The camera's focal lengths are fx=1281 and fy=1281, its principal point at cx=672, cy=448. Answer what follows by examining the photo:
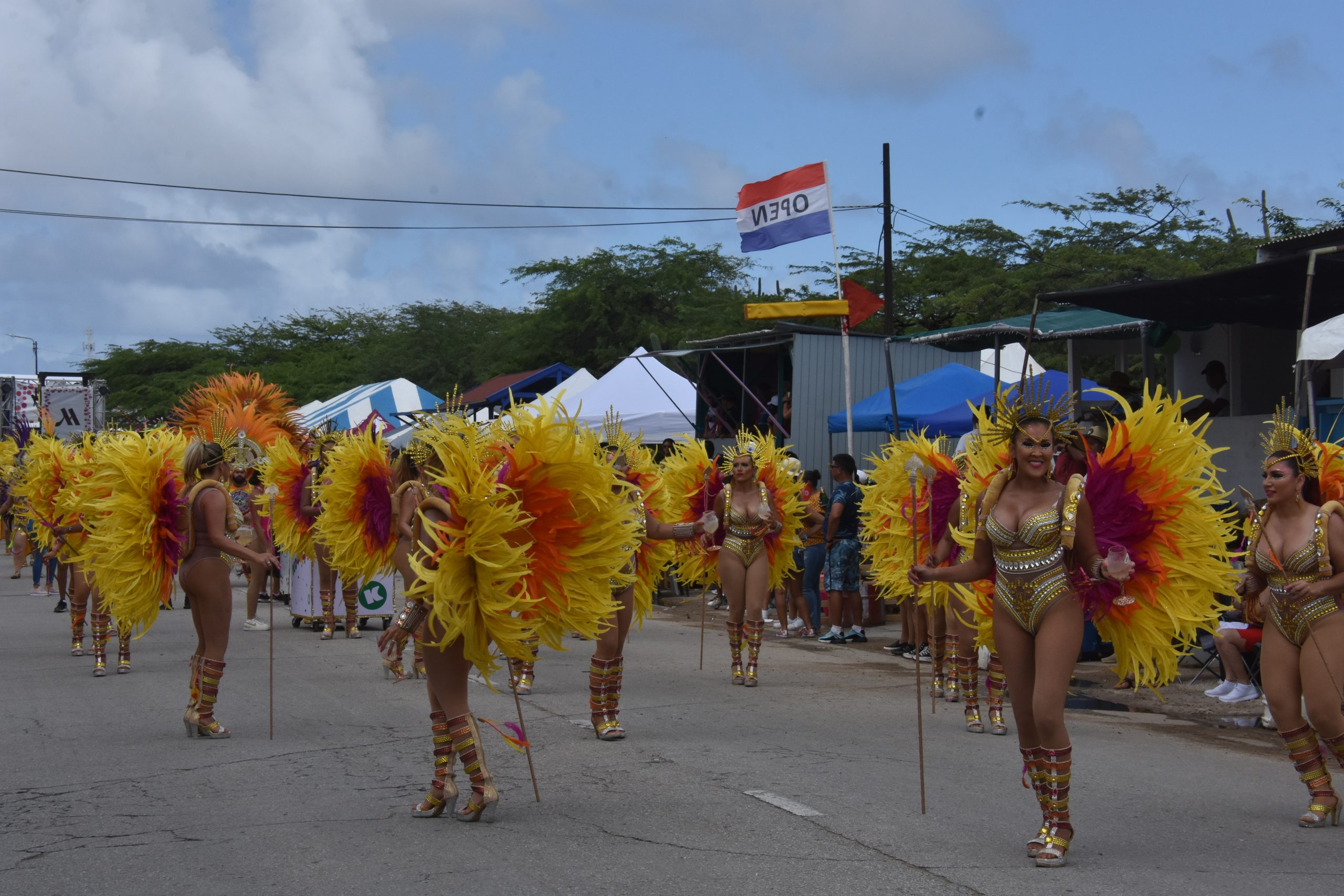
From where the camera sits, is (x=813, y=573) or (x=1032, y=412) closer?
(x=1032, y=412)

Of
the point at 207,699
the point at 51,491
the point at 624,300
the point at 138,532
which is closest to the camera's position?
the point at 207,699

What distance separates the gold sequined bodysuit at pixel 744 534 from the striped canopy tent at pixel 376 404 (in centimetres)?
1693

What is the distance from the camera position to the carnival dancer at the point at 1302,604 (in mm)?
6453

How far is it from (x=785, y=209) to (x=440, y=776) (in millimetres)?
13342

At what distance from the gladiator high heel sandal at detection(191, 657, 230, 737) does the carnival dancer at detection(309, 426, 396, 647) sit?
1.26 meters

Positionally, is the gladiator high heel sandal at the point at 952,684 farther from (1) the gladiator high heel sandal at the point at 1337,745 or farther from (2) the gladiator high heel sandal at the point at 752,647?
(1) the gladiator high heel sandal at the point at 1337,745

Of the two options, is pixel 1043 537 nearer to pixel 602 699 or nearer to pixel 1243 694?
pixel 602 699

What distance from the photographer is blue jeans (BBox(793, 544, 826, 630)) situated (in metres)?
15.3

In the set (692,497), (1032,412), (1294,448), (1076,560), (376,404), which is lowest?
(1076,560)

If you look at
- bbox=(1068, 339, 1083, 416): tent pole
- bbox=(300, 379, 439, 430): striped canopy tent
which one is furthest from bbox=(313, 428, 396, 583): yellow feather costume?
bbox=(300, 379, 439, 430): striped canopy tent

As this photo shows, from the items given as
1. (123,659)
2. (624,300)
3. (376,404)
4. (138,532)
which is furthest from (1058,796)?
(624,300)

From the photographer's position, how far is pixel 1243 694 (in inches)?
400

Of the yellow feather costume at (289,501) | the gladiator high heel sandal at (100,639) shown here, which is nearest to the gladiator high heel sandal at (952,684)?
the yellow feather costume at (289,501)

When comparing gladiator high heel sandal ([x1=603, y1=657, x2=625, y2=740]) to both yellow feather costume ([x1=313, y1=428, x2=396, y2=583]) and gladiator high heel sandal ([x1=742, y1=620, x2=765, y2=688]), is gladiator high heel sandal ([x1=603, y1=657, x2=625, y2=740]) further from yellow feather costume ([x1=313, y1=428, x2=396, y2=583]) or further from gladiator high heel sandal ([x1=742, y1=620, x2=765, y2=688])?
gladiator high heel sandal ([x1=742, y1=620, x2=765, y2=688])
